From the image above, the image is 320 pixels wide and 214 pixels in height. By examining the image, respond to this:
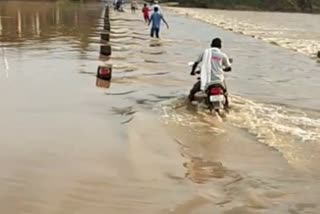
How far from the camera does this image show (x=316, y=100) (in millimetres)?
13695

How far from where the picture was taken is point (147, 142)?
9.07m

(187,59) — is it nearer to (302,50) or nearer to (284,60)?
(284,60)

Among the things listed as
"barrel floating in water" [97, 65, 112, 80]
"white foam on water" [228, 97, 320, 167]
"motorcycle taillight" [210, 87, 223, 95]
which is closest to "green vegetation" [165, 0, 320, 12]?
"barrel floating in water" [97, 65, 112, 80]

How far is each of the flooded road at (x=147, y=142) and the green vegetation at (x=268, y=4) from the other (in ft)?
203

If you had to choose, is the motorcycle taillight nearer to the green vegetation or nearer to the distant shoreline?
the distant shoreline

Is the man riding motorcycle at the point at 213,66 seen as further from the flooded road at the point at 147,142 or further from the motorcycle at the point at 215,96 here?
the flooded road at the point at 147,142

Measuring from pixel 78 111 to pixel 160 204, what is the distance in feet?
15.5

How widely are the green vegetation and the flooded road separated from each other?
61.9 metres

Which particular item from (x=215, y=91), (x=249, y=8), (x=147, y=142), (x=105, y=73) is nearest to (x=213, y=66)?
(x=215, y=91)

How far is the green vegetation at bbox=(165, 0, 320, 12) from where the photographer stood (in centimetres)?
7876

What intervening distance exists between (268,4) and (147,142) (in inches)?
2974

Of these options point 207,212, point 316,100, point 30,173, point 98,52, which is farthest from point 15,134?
point 98,52

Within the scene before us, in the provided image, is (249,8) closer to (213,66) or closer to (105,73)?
(105,73)

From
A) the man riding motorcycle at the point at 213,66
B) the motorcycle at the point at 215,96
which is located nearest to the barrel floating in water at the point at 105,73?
the man riding motorcycle at the point at 213,66
